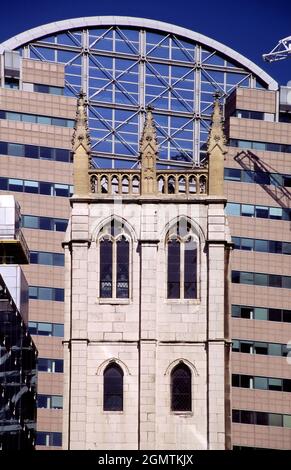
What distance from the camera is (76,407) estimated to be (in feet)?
338

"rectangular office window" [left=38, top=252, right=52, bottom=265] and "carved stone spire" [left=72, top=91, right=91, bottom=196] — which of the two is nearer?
"carved stone spire" [left=72, top=91, right=91, bottom=196]

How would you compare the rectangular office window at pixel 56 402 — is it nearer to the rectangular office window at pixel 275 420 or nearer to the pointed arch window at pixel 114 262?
the rectangular office window at pixel 275 420

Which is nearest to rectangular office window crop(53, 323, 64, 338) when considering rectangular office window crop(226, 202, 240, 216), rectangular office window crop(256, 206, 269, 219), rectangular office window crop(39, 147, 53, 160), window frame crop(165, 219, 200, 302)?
rectangular office window crop(39, 147, 53, 160)

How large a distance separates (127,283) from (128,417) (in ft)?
25.0

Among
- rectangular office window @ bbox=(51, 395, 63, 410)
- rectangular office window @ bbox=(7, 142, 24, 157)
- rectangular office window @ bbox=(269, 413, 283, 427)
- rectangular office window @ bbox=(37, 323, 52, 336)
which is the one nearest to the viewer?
rectangular office window @ bbox=(51, 395, 63, 410)

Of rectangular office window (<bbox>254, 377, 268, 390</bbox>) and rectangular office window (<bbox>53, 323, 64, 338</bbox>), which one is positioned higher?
rectangular office window (<bbox>53, 323, 64, 338</bbox>)

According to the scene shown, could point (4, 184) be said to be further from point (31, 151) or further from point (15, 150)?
point (31, 151)

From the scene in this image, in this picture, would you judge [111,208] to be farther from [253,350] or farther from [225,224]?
[253,350]

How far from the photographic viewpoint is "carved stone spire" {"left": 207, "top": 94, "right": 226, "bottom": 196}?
107 meters

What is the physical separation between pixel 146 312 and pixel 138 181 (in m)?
Answer: 7.96

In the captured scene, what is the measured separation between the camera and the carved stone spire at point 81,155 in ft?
348

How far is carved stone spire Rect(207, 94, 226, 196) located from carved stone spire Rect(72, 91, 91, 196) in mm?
7044

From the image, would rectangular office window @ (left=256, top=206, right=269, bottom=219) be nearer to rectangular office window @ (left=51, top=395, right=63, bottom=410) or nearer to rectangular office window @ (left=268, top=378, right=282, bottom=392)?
rectangular office window @ (left=268, top=378, right=282, bottom=392)

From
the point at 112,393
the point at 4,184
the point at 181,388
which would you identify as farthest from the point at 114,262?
the point at 4,184
